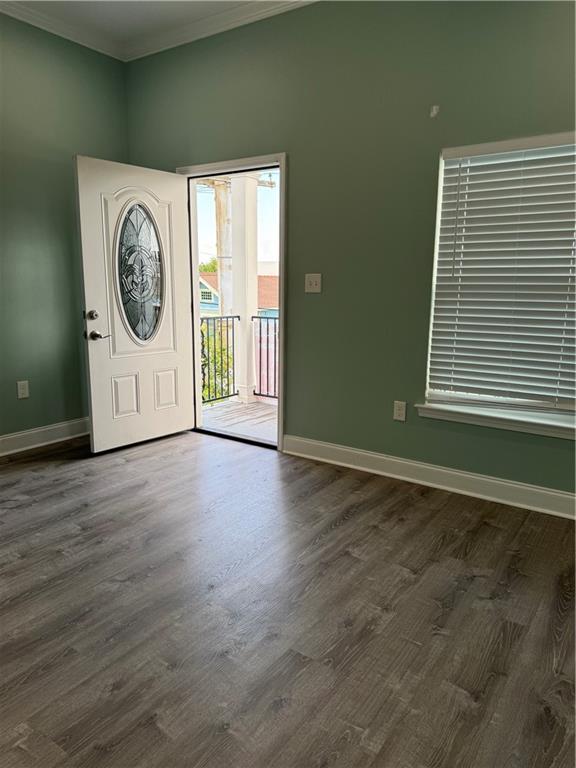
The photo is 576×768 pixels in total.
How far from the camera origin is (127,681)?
64.4 inches

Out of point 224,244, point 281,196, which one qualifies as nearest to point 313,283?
point 281,196

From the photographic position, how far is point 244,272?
Answer: 18.1 ft

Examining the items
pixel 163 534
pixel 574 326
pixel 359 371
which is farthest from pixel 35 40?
pixel 574 326

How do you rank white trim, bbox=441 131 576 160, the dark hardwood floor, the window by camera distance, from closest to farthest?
the dark hardwood floor
white trim, bbox=441 131 576 160
the window

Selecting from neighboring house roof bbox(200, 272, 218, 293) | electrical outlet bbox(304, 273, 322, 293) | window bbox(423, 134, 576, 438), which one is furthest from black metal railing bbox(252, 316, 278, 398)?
window bbox(423, 134, 576, 438)

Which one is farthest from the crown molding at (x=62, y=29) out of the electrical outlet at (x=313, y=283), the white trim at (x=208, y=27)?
the electrical outlet at (x=313, y=283)

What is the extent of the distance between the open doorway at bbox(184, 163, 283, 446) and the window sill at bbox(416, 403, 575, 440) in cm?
164

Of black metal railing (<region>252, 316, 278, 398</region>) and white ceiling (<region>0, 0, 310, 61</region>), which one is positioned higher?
white ceiling (<region>0, 0, 310, 61</region>)

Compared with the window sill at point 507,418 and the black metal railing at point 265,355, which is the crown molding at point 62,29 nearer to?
the black metal railing at point 265,355

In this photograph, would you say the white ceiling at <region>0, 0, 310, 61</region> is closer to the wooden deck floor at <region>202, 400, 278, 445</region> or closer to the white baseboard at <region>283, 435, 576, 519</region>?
the white baseboard at <region>283, 435, 576, 519</region>

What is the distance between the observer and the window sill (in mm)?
2750

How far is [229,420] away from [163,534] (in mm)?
2353

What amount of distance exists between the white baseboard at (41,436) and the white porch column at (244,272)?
1988 mm

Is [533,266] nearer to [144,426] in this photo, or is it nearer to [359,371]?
[359,371]
